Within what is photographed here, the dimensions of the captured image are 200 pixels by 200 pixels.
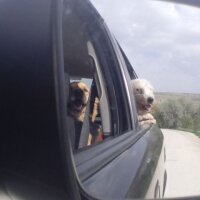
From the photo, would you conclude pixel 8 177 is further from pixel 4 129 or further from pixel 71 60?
pixel 71 60

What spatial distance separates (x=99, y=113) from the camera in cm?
258

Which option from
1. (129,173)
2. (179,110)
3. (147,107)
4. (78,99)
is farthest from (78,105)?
(147,107)

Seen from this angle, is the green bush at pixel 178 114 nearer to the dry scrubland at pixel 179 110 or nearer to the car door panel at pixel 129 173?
the dry scrubland at pixel 179 110

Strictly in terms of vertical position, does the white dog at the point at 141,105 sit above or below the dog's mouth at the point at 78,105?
below

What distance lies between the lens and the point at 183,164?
7.91ft

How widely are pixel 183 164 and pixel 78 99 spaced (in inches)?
25.8

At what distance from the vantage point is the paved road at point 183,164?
211 centimetres

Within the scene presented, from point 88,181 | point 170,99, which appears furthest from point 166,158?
point 88,181

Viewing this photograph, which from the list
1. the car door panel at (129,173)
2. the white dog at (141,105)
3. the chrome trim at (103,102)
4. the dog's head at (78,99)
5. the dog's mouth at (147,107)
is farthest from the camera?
the white dog at (141,105)

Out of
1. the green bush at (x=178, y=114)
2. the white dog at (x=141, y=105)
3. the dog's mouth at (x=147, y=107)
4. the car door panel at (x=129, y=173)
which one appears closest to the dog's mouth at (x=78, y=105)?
the car door panel at (x=129, y=173)

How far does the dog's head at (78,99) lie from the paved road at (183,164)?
1.46 feet

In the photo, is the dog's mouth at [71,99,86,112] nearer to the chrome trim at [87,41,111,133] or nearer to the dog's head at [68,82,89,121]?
the dog's head at [68,82,89,121]

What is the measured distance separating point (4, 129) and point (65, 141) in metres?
0.17

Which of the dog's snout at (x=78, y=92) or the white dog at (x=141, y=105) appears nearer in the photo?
the dog's snout at (x=78, y=92)
